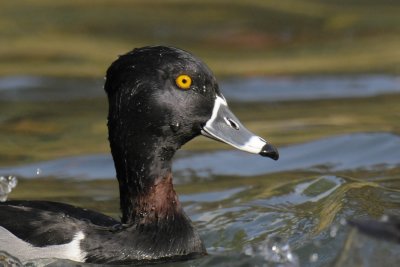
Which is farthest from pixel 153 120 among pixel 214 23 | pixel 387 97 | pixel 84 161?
pixel 214 23

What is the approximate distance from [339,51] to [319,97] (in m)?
1.95

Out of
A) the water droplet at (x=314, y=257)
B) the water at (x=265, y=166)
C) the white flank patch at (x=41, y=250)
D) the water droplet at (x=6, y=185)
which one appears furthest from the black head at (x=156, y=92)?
the water droplet at (x=6, y=185)

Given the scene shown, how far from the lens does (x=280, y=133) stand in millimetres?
10742

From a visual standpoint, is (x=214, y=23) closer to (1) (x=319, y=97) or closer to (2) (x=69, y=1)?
(2) (x=69, y=1)

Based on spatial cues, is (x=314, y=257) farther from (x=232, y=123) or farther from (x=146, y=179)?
(x=146, y=179)

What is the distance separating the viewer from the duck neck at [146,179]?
22.5 ft

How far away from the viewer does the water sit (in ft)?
23.8

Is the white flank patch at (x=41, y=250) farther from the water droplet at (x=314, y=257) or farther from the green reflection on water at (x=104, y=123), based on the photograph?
the green reflection on water at (x=104, y=123)

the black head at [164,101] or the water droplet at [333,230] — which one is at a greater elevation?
Answer: the black head at [164,101]

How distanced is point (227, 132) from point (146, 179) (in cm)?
59

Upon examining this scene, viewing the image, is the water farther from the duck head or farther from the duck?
the duck head

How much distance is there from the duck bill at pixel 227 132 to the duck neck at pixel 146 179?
275mm

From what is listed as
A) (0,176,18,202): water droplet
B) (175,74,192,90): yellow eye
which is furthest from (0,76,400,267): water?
(175,74,192,90): yellow eye

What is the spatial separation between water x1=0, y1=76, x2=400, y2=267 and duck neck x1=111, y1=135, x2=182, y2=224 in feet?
1.26
